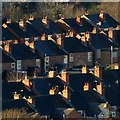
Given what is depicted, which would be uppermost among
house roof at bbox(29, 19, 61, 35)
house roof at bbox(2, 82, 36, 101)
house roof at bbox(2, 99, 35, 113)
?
house roof at bbox(29, 19, 61, 35)

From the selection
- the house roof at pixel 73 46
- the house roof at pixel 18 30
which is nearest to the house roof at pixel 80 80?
the house roof at pixel 73 46

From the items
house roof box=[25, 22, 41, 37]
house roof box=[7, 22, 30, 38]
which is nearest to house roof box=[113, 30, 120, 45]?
house roof box=[25, 22, 41, 37]

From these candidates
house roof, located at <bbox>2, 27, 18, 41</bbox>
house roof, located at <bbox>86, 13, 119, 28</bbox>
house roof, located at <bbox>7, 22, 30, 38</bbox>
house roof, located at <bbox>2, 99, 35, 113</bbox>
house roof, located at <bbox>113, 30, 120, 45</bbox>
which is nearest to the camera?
house roof, located at <bbox>2, 99, 35, 113</bbox>

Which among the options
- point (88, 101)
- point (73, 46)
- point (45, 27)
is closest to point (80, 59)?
point (73, 46)

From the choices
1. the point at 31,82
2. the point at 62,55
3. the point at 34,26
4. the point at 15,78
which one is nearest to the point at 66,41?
the point at 62,55

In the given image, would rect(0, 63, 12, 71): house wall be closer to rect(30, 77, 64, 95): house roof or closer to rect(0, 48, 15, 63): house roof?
rect(0, 48, 15, 63): house roof

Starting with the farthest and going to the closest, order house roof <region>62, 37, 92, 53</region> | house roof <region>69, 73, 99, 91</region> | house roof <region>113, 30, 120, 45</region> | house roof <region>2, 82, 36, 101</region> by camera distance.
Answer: house roof <region>113, 30, 120, 45</region>
house roof <region>62, 37, 92, 53</region>
house roof <region>69, 73, 99, 91</region>
house roof <region>2, 82, 36, 101</region>
